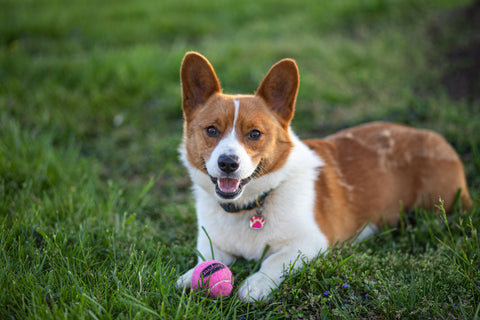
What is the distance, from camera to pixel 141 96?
579 centimetres

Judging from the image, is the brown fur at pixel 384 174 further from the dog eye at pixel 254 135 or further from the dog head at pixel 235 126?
the dog eye at pixel 254 135

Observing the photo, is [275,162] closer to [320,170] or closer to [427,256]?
[320,170]

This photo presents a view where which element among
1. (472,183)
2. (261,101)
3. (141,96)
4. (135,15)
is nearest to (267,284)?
(261,101)

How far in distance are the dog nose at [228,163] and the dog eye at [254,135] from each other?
29cm

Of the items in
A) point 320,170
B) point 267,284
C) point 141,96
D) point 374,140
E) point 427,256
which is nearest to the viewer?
point 267,284

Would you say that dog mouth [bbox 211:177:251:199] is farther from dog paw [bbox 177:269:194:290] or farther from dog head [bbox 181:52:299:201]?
dog paw [bbox 177:269:194:290]

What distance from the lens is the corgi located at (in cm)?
271

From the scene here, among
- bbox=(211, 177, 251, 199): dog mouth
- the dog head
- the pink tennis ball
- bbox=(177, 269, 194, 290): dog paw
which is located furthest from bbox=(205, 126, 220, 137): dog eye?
bbox=(177, 269, 194, 290): dog paw

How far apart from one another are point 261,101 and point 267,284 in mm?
1294

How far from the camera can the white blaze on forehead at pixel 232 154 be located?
258 centimetres

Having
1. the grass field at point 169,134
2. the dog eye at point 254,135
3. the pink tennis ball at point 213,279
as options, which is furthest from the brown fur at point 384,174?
the pink tennis ball at point 213,279

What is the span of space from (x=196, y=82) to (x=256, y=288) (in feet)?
5.11

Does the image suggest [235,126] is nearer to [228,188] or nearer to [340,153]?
[228,188]

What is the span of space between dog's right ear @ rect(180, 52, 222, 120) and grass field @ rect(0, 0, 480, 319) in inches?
42.0
